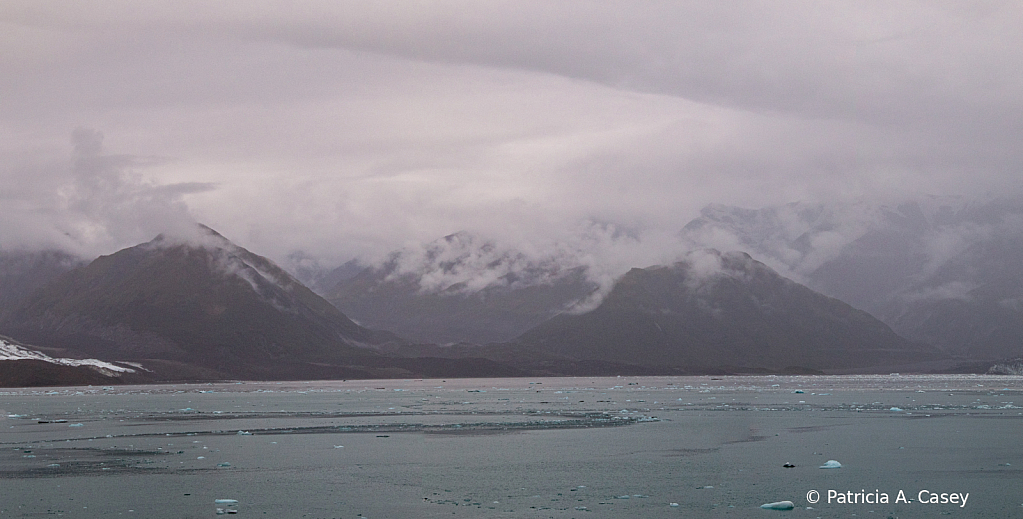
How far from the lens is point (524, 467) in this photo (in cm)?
4659

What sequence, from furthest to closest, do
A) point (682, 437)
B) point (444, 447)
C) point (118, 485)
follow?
point (682, 437)
point (444, 447)
point (118, 485)

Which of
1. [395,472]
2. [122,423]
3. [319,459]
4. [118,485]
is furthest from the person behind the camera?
[122,423]

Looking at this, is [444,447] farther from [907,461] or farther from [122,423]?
[122,423]

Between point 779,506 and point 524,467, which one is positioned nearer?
point 779,506

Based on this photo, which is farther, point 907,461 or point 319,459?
point 319,459

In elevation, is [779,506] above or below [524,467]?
below

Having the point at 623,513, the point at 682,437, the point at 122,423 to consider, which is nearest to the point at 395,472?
the point at 623,513

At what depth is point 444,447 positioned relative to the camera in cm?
5650

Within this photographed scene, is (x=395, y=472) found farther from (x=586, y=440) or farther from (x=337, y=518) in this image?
(x=586, y=440)

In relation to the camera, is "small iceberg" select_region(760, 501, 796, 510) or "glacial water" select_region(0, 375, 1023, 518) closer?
"small iceberg" select_region(760, 501, 796, 510)

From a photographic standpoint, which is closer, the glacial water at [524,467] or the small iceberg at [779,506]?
the small iceberg at [779,506]

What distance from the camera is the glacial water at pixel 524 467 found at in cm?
3528

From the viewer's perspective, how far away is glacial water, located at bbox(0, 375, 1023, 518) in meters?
35.3

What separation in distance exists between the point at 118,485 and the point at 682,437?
33.0 m
